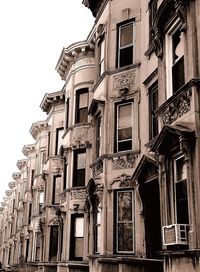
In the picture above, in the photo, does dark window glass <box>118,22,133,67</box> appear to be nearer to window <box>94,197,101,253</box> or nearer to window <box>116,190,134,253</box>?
window <box>116,190,134,253</box>

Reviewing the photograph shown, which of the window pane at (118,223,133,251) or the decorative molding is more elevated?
the decorative molding

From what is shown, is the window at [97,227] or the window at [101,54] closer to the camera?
the window at [97,227]

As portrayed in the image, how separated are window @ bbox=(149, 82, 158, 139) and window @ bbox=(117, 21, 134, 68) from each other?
255 cm

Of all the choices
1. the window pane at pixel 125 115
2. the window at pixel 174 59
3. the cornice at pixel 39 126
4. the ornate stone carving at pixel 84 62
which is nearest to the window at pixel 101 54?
the window pane at pixel 125 115

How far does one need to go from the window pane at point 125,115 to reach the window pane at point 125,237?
3908 mm

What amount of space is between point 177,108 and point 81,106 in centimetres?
1355

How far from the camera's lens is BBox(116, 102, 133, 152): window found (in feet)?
56.2

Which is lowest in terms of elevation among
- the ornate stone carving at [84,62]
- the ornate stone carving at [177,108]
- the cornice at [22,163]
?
the ornate stone carving at [177,108]

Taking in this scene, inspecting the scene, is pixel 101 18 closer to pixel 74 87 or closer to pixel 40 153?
pixel 74 87

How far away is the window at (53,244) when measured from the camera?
98.2 ft

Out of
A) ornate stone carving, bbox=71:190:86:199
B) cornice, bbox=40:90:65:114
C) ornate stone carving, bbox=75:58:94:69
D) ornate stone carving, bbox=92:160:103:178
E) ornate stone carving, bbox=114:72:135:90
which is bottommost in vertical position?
ornate stone carving, bbox=71:190:86:199

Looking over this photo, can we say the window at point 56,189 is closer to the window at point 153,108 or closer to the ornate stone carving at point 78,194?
the ornate stone carving at point 78,194

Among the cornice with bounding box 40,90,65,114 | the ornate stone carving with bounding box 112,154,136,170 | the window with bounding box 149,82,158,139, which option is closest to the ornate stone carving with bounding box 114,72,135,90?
the window with bounding box 149,82,158,139

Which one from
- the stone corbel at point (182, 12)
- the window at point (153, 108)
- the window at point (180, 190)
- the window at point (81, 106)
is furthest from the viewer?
the window at point (81, 106)
